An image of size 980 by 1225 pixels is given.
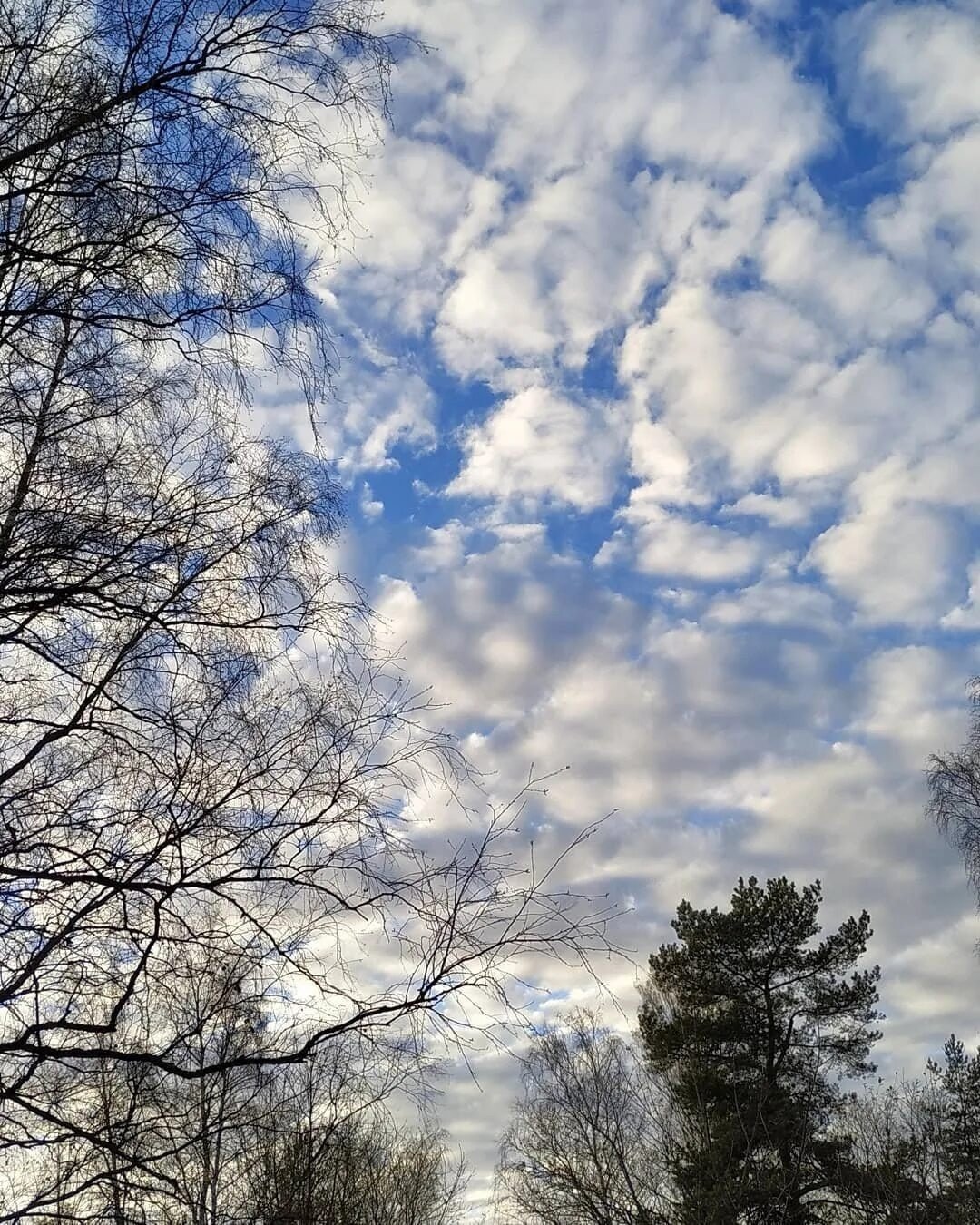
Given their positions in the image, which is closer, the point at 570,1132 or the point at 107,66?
the point at 107,66

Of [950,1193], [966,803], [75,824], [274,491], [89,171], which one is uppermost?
[966,803]

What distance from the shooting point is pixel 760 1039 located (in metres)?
21.1

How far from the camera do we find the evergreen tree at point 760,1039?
1883 cm

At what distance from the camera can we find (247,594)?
3385 millimetres

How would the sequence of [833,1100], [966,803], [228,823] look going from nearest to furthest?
[228,823]
[966,803]
[833,1100]

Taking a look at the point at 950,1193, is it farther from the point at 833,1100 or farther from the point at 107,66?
the point at 107,66

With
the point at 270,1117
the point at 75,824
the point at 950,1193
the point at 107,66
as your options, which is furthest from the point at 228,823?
the point at 950,1193

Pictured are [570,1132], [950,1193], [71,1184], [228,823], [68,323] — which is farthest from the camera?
[570,1132]

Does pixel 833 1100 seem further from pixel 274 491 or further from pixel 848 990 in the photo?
pixel 274 491

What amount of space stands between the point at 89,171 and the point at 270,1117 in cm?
304

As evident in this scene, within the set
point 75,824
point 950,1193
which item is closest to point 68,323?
point 75,824

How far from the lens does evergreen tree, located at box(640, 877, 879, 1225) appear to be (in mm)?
18828

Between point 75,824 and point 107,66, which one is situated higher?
point 107,66

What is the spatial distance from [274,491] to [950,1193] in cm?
1807
